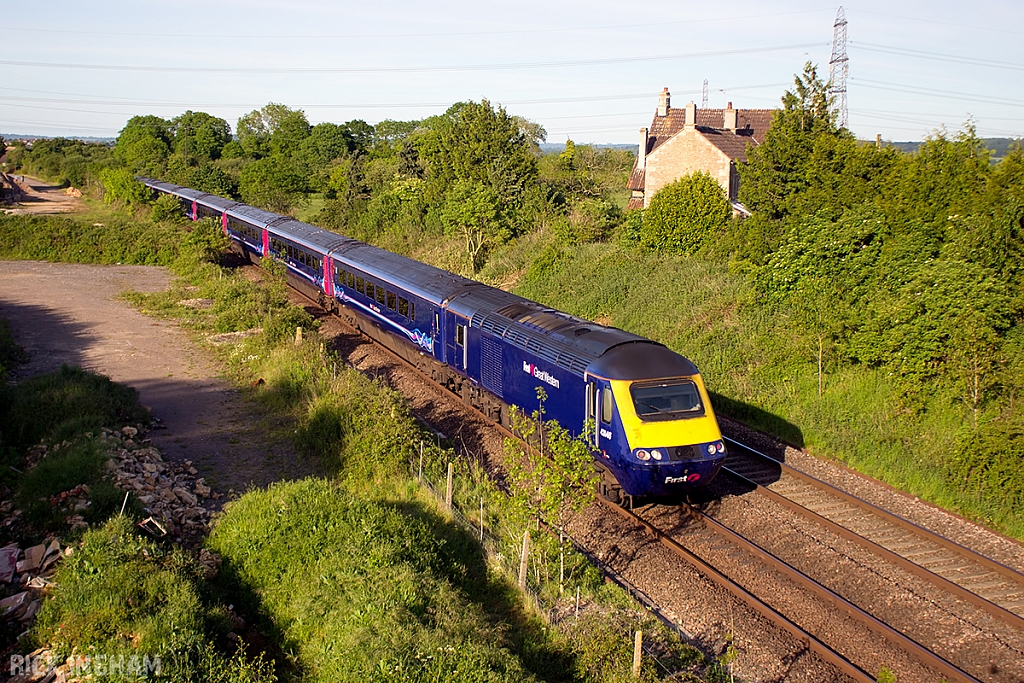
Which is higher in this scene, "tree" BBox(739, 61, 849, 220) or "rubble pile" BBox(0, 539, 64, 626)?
"tree" BBox(739, 61, 849, 220)

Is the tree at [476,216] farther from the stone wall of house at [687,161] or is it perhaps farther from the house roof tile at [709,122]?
the house roof tile at [709,122]

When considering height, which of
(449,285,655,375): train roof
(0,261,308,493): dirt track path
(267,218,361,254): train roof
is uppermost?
(267,218,361,254): train roof

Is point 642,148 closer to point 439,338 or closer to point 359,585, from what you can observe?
point 439,338

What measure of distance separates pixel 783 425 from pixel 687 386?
19.0ft

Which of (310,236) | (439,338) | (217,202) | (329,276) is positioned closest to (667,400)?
(439,338)

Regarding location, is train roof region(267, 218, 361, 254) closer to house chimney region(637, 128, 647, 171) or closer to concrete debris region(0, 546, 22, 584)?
concrete debris region(0, 546, 22, 584)

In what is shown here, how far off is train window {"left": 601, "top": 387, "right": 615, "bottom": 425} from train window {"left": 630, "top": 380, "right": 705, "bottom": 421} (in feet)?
1.16

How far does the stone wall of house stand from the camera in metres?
32.7

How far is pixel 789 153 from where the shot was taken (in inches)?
860

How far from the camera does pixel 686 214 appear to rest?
87.1 feet

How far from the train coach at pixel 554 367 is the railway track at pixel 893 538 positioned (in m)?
2.49

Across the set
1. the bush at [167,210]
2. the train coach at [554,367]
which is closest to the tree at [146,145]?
the bush at [167,210]

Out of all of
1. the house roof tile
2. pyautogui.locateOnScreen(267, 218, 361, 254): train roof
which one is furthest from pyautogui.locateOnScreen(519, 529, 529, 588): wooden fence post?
the house roof tile

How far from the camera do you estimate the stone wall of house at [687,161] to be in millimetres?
32656
